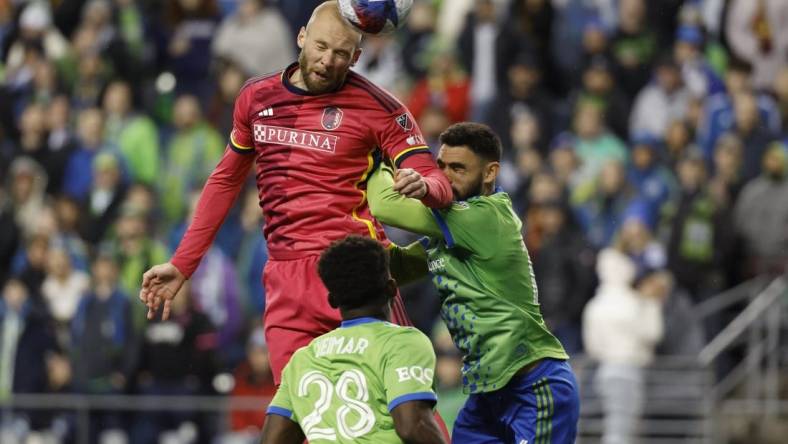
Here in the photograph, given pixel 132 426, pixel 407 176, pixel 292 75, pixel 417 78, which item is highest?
pixel 417 78

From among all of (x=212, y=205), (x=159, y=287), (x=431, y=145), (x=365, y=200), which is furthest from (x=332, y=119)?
(x=431, y=145)

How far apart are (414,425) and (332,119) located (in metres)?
1.66

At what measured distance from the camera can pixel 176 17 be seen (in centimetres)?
1716

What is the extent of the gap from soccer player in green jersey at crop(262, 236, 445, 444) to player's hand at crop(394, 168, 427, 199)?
1.17ft

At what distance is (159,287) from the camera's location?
7023 mm

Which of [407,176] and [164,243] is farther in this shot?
[164,243]

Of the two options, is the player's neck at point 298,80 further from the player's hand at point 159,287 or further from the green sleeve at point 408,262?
the player's hand at point 159,287

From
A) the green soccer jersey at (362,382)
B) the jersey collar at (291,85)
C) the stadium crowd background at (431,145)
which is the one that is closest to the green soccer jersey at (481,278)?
the jersey collar at (291,85)

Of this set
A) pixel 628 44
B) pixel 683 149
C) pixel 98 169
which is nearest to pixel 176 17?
pixel 98 169

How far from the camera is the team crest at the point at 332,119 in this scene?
6.78 m

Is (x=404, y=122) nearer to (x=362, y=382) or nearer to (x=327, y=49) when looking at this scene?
(x=327, y=49)

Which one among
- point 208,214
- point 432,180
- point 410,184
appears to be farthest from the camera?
point 208,214

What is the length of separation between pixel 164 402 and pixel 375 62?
3.91 metres

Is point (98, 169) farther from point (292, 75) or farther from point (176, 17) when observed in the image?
point (292, 75)
